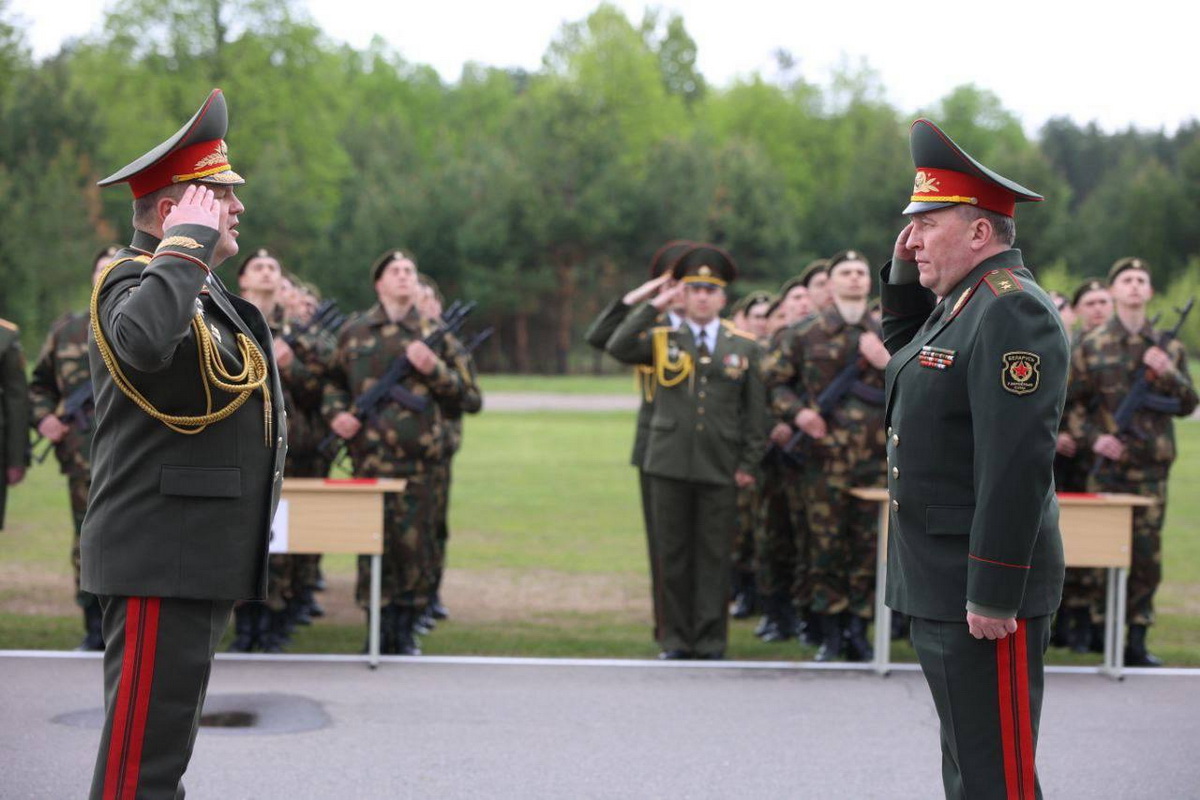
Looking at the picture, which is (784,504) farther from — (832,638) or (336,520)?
(336,520)

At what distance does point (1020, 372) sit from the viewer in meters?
3.34

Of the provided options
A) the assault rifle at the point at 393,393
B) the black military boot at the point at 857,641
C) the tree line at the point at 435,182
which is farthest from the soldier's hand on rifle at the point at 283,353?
the tree line at the point at 435,182

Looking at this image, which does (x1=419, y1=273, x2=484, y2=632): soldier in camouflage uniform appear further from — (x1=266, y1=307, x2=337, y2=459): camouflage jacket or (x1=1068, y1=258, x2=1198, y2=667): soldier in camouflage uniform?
(x1=1068, y1=258, x2=1198, y2=667): soldier in camouflage uniform

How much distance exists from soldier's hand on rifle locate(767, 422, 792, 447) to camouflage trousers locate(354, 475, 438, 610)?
209 centimetres

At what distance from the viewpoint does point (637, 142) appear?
5925cm

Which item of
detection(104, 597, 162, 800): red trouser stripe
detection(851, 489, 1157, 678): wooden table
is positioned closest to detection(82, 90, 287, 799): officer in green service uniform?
detection(104, 597, 162, 800): red trouser stripe

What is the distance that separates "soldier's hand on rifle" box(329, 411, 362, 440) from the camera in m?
7.82

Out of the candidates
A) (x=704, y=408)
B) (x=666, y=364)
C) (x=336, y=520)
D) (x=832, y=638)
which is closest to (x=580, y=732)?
(x=336, y=520)

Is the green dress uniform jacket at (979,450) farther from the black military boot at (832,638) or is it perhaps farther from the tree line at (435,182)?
the tree line at (435,182)

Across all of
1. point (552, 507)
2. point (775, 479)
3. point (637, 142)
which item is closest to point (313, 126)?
point (637, 142)

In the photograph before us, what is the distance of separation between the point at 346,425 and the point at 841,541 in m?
2.87

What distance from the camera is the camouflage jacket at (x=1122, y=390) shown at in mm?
7906

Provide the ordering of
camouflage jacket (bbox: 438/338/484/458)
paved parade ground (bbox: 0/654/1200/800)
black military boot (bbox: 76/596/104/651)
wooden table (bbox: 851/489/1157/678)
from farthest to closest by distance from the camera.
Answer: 1. camouflage jacket (bbox: 438/338/484/458)
2. black military boot (bbox: 76/596/104/651)
3. wooden table (bbox: 851/489/1157/678)
4. paved parade ground (bbox: 0/654/1200/800)

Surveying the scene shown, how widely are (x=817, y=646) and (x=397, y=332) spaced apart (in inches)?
119
